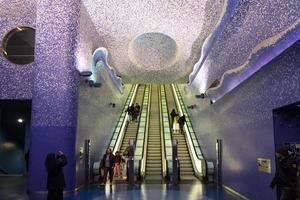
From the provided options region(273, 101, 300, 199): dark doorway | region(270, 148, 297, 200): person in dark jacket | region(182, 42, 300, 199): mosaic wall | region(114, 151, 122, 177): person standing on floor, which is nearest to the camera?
region(270, 148, 297, 200): person in dark jacket

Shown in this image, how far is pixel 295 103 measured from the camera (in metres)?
6.26

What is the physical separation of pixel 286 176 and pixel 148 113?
16.0 m

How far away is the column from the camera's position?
10.5 meters

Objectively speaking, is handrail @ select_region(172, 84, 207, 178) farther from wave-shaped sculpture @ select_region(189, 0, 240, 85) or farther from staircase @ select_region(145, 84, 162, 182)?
wave-shaped sculpture @ select_region(189, 0, 240, 85)

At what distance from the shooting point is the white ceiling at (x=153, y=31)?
1590 cm

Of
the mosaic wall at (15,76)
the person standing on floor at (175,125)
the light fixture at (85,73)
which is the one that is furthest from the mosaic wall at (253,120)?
the mosaic wall at (15,76)

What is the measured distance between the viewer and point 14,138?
18.6 metres

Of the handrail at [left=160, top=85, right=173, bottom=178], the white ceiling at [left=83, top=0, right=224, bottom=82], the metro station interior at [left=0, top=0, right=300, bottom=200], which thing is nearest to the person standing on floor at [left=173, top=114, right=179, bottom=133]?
the metro station interior at [left=0, top=0, right=300, bottom=200]

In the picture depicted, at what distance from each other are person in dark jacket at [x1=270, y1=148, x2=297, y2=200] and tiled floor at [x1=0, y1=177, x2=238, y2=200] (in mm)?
3918

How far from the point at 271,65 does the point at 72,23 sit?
642cm

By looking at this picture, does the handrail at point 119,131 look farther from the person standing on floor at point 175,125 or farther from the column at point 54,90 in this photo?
the column at point 54,90

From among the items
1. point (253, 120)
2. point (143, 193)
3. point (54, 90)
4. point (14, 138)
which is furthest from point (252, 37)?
point (14, 138)

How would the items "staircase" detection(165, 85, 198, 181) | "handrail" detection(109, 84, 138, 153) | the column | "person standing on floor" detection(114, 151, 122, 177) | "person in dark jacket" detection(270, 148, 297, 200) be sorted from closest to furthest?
"person in dark jacket" detection(270, 148, 297, 200) < the column < "person standing on floor" detection(114, 151, 122, 177) < "staircase" detection(165, 85, 198, 181) < "handrail" detection(109, 84, 138, 153)

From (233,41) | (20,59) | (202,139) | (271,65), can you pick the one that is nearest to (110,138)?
(202,139)
